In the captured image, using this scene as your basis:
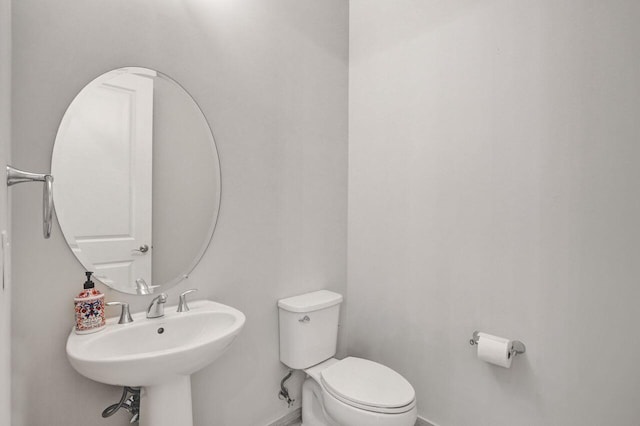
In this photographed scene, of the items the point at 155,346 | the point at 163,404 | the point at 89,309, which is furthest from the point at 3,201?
the point at 163,404

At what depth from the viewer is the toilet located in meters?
1.38

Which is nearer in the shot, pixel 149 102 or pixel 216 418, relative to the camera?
pixel 149 102

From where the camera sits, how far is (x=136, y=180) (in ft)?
Answer: 4.48

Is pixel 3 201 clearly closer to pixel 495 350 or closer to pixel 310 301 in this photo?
pixel 310 301

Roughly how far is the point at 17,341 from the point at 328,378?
3.81 feet

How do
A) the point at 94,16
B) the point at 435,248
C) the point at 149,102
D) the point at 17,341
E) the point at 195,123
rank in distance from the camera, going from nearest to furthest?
the point at 17,341 → the point at 94,16 → the point at 149,102 → the point at 195,123 → the point at 435,248

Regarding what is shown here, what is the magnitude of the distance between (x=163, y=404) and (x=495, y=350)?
1.33m

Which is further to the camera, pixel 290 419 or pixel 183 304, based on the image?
pixel 290 419

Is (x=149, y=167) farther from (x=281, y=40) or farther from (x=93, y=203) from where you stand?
(x=281, y=40)

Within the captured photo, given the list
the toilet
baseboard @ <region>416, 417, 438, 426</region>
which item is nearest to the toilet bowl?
the toilet

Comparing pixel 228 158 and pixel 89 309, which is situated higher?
pixel 228 158

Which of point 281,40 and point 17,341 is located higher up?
point 281,40

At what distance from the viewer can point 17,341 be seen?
109cm

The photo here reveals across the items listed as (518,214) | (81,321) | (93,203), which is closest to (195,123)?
(93,203)
